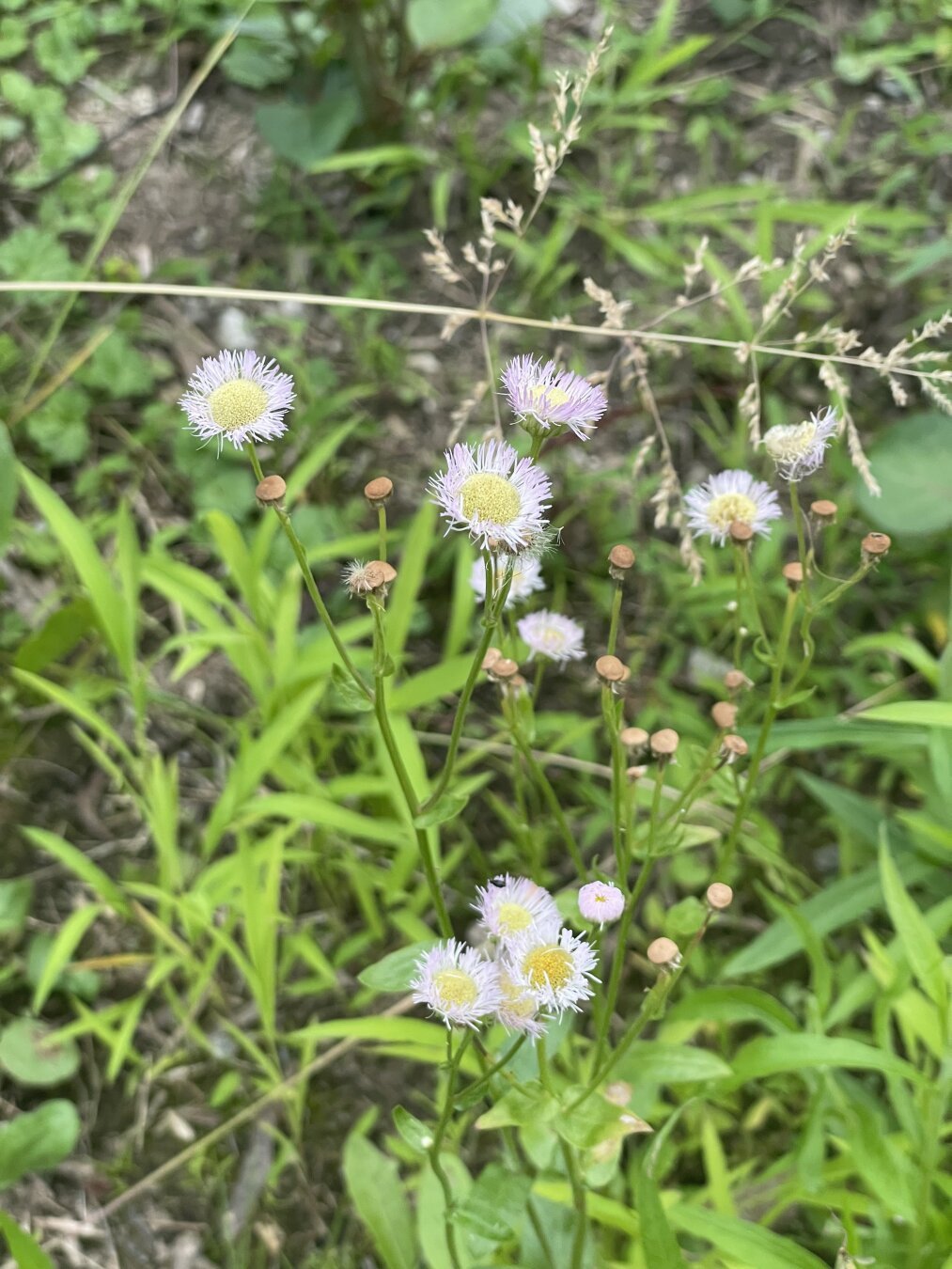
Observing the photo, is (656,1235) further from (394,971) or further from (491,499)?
(491,499)

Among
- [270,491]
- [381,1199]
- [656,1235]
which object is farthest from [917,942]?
[270,491]

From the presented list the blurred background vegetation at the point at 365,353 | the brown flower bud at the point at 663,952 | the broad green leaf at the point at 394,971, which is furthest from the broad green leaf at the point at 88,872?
the brown flower bud at the point at 663,952

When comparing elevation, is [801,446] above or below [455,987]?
above

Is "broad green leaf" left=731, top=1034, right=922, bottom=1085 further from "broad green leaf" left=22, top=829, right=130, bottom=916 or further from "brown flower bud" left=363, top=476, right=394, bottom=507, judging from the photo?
"broad green leaf" left=22, top=829, right=130, bottom=916

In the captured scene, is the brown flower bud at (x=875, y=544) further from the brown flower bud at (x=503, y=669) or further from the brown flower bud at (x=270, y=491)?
the brown flower bud at (x=270, y=491)

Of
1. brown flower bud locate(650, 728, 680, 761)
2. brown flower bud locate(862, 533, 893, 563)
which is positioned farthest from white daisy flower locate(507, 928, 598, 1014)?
brown flower bud locate(862, 533, 893, 563)

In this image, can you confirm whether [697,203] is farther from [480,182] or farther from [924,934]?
[924,934]
